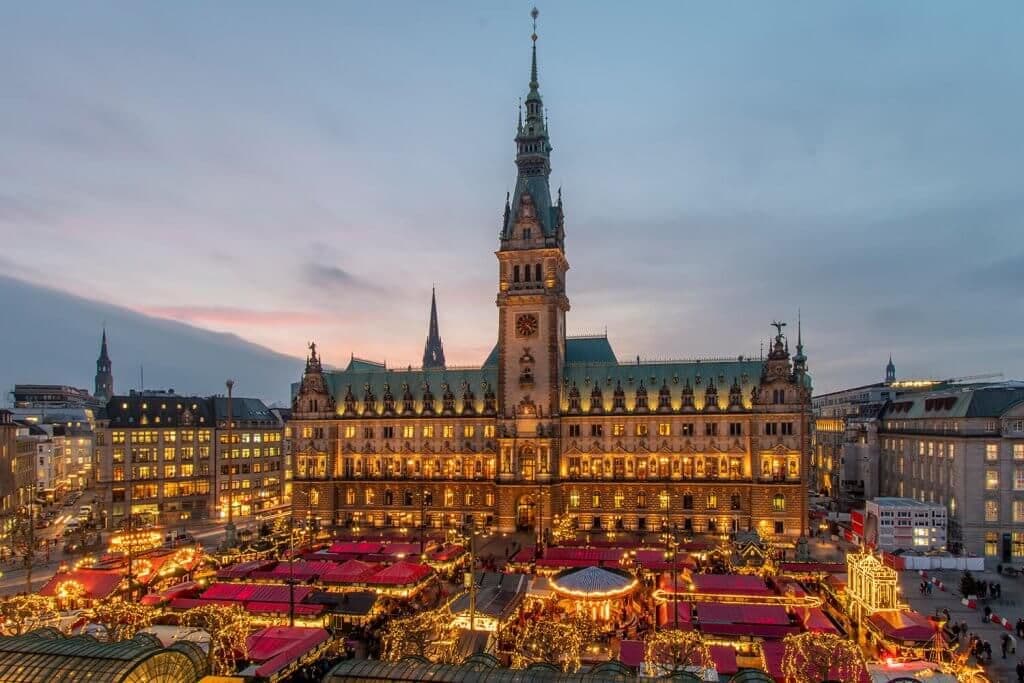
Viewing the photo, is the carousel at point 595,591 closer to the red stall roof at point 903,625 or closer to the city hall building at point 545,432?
the red stall roof at point 903,625

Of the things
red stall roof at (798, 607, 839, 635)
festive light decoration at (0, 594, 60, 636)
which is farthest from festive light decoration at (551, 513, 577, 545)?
festive light decoration at (0, 594, 60, 636)

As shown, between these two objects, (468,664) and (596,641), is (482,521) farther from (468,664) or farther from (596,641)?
(468,664)

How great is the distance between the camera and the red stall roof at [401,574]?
59219 millimetres

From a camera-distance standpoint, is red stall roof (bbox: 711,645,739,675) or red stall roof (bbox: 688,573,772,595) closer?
red stall roof (bbox: 711,645,739,675)

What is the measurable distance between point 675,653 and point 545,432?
61.8m

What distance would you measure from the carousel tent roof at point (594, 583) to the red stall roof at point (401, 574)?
12365mm

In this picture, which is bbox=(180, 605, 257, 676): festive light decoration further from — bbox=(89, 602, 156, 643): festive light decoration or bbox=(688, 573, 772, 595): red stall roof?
bbox=(688, 573, 772, 595): red stall roof

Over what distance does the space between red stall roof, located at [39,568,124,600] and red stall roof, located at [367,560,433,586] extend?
63.7 feet

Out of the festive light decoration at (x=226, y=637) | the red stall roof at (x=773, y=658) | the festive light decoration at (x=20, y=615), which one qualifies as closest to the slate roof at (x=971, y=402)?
the red stall roof at (x=773, y=658)

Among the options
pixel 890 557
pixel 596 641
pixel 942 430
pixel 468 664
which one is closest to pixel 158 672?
pixel 468 664

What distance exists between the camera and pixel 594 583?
53.8 metres

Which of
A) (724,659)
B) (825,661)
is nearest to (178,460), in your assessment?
(724,659)

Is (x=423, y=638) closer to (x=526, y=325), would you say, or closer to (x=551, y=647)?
(x=551, y=647)

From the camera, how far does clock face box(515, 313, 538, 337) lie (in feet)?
327
